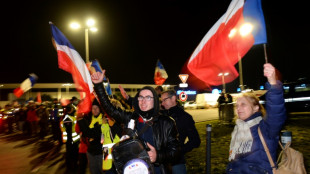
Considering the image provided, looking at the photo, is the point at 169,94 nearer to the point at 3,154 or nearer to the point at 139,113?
the point at 139,113

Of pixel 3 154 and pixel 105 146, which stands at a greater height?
pixel 105 146

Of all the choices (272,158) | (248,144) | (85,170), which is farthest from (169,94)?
(85,170)

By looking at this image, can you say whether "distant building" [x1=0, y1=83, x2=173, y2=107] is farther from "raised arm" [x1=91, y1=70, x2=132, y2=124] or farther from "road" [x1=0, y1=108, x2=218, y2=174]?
"raised arm" [x1=91, y1=70, x2=132, y2=124]

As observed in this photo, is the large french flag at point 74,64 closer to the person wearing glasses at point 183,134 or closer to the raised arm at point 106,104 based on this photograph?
the raised arm at point 106,104

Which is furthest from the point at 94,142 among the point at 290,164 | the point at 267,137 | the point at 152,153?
the point at 290,164

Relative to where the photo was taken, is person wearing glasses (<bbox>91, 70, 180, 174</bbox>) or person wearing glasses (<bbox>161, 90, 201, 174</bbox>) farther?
person wearing glasses (<bbox>161, 90, 201, 174</bbox>)

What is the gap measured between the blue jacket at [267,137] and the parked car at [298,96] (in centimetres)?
1292

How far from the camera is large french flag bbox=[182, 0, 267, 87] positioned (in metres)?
3.47

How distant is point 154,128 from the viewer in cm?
246

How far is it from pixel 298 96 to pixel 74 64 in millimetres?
14590

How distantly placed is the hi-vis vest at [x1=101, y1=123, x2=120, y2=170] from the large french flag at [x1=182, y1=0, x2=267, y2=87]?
1642 mm

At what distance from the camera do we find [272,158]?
2.47 meters

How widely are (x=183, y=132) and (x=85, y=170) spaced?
431cm

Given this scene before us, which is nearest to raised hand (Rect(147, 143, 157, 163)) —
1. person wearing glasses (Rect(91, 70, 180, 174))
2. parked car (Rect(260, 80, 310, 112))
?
person wearing glasses (Rect(91, 70, 180, 174))
